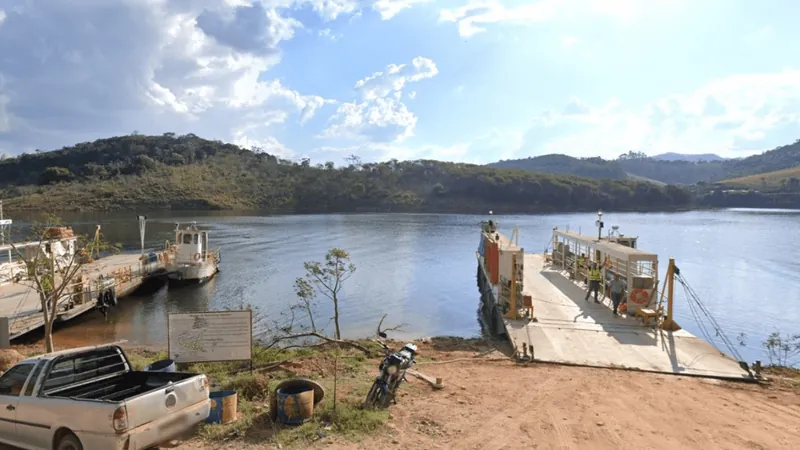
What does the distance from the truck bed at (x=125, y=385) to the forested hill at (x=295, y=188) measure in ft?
356

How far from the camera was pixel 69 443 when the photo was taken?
5848 millimetres

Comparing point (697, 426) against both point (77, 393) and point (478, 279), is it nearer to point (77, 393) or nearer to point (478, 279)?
point (77, 393)

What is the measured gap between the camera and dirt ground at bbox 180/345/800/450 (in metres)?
7.19

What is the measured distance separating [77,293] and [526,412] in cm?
1665

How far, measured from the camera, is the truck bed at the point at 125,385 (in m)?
6.54

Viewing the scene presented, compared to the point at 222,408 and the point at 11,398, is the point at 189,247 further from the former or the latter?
the point at 11,398

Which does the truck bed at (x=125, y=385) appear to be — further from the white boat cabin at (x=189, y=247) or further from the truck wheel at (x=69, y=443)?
the white boat cabin at (x=189, y=247)

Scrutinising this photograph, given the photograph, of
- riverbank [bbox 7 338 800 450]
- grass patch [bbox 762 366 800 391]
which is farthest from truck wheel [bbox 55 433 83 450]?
grass patch [bbox 762 366 800 391]

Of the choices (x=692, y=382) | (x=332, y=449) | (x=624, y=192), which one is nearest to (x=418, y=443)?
(x=332, y=449)

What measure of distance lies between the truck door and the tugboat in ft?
76.7

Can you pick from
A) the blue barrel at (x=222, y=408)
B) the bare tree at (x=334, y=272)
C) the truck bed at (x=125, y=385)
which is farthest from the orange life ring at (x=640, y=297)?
the truck bed at (x=125, y=385)

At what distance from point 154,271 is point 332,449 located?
25657mm

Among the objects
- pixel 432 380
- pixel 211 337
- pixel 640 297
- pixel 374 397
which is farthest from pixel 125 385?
pixel 640 297

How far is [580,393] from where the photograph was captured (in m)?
9.46
